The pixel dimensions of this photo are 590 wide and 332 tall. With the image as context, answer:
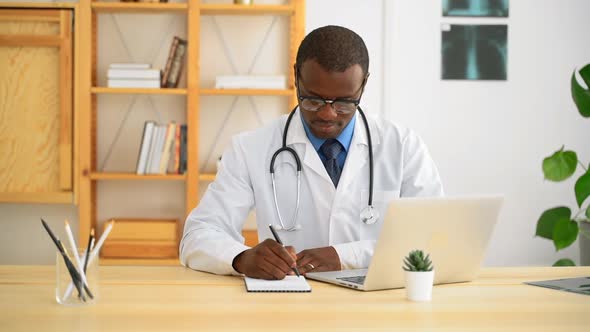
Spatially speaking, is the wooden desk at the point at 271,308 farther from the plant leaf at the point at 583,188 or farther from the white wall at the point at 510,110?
the white wall at the point at 510,110

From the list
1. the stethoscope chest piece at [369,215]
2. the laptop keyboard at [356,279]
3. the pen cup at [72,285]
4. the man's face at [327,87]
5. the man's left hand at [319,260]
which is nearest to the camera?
the pen cup at [72,285]

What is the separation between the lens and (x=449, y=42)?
3.98m

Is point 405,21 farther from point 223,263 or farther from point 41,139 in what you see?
point 223,263

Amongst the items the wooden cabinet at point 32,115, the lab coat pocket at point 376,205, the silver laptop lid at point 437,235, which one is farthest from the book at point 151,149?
the silver laptop lid at point 437,235

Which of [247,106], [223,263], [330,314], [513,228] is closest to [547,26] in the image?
[513,228]

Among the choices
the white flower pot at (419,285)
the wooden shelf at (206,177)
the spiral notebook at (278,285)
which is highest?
the wooden shelf at (206,177)

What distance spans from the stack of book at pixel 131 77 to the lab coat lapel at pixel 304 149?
1557 millimetres

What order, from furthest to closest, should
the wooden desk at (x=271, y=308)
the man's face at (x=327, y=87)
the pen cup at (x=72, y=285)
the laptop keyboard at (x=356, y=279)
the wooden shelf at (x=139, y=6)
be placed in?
the wooden shelf at (x=139, y=6)
the man's face at (x=327, y=87)
the laptop keyboard at (x=356, y=279)
the pen cup at (x=72, y=285)
the wooden desk at (x=271, y=308)

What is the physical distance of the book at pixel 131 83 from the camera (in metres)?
3.73

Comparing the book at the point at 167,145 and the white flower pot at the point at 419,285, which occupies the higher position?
the book at the point at 167,145

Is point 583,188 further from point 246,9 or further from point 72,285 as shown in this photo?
point 72,285

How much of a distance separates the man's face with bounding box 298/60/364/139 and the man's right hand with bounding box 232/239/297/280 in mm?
443

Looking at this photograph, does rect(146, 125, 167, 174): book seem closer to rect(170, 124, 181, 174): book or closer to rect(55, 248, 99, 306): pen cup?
rect(170, 124, 181, 174): book

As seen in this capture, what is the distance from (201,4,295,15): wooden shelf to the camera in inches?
145
